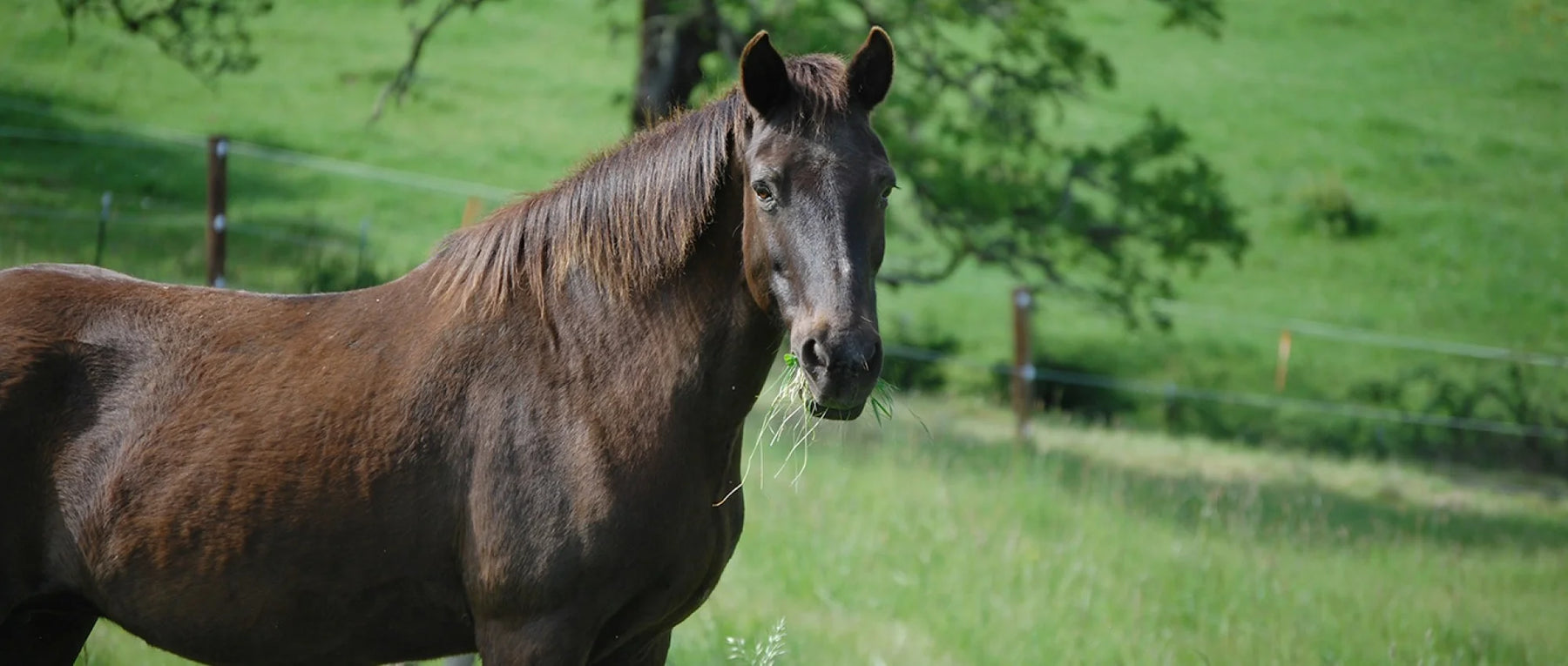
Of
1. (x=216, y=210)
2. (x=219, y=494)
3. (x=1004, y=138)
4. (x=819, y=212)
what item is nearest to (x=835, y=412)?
(x=819, y=212)

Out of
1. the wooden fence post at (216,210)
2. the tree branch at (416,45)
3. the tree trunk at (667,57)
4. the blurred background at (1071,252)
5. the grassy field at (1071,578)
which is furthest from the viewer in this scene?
the tree trunk at (667,57)

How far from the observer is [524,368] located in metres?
2.86

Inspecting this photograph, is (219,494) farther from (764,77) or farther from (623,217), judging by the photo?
(764,77)

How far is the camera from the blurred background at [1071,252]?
241 inches

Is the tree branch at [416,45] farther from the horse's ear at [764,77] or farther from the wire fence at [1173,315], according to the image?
the horse's ear at [764,77]

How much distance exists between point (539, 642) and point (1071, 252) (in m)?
9.89

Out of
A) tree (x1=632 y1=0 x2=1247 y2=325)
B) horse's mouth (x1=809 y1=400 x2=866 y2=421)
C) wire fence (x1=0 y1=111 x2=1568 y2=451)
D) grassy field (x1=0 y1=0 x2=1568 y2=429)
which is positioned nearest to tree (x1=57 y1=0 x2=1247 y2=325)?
tree (x1=632 y1=0 x2=1247 y2=325)

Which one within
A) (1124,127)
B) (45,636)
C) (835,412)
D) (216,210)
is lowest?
(1124,127)

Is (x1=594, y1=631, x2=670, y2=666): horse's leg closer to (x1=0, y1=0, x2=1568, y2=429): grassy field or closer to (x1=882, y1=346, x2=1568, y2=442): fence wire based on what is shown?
(x1=0, y1=0, x2=1568, y2=429): grassy field

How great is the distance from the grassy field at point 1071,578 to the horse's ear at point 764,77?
4.35ft

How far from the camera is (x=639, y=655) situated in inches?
119

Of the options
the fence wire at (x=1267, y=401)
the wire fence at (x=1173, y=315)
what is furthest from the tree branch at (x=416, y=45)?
the fence wire at (x=1267, y=401)

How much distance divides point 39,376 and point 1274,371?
1600cm

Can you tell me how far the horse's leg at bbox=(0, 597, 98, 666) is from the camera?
10.1ft
